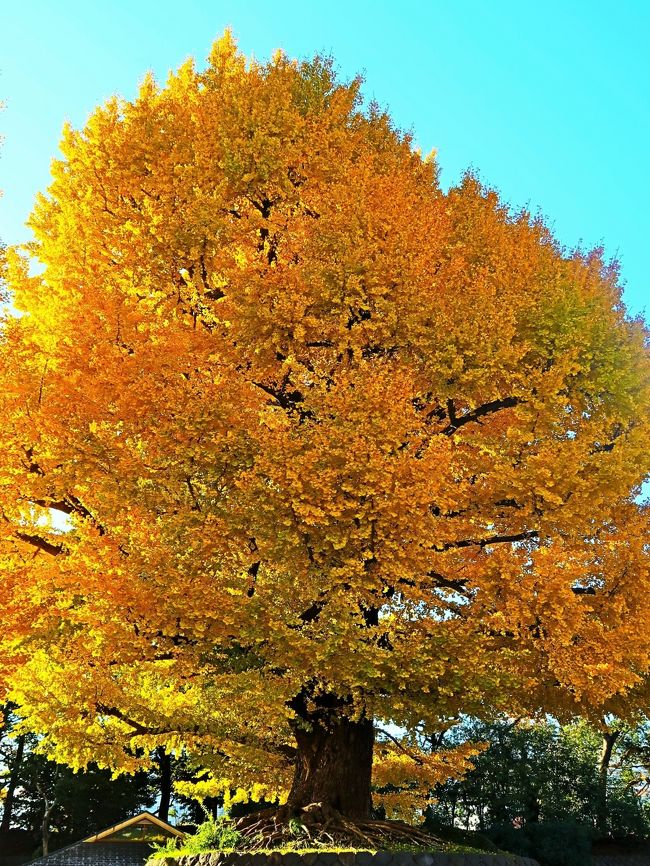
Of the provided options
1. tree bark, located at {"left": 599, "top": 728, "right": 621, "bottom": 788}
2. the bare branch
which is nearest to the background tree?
tree bark, located at {"left": 599, "top": 728, "right": 621, "bottom": 788}

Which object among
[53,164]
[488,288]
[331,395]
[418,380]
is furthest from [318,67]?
[331,395]

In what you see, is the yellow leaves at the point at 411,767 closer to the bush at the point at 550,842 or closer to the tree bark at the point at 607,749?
the bush at the point at 550,842

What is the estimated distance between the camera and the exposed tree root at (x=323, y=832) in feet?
36.8

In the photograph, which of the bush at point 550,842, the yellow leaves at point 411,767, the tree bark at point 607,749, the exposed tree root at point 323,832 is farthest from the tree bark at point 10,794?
the exposed tree root at point 323,832

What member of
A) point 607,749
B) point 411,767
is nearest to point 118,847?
point 411,767

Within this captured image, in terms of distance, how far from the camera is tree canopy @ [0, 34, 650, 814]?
33.3 ft

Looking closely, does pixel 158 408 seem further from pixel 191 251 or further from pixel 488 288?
pixel 488 288

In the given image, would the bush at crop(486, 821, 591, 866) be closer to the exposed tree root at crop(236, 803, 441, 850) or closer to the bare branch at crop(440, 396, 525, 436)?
the exposed tree root at crop(236, 803, 441, 850)

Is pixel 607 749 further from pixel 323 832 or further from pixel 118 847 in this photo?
pixel 323 832

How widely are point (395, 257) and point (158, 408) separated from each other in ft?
14.3

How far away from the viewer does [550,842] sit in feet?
70.0

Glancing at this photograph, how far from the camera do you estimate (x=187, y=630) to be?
10.6m

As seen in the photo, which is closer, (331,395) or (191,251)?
(331,395)

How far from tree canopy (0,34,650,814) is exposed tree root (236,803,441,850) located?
385mm
